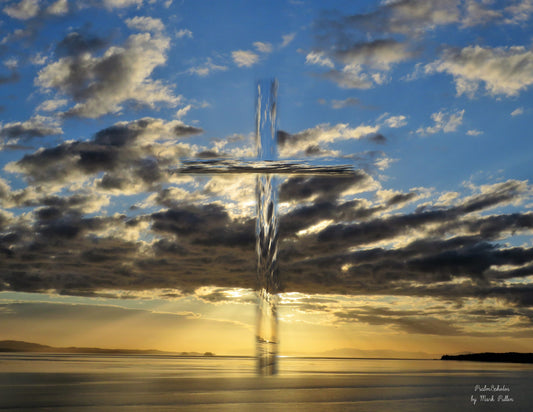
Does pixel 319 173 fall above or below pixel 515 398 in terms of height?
above

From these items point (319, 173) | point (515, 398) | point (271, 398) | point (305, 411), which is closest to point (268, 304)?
point (319, 173)

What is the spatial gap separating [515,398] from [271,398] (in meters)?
20.5

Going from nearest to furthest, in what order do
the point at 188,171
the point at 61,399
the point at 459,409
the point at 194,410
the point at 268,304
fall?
the point at 268,304
the point at 188,171
the point at 194,410
the point at 459,409
the point at 61,399

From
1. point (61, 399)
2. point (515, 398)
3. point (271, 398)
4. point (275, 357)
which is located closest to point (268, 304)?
point (275, 357)

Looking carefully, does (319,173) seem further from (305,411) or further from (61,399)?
(61,399)

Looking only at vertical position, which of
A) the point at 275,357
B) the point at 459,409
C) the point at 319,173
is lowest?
the point at 459,409

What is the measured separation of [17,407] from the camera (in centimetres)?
3369

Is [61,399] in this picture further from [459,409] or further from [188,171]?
[459,409]

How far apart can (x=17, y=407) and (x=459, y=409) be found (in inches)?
1099

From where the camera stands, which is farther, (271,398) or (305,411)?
(271,398)

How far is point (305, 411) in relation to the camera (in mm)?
32562

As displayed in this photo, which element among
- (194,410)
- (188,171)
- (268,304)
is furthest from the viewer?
(194,410)

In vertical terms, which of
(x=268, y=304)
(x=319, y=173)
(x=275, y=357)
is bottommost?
(x=275, y=357)

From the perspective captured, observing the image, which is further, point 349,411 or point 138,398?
point 138,398
